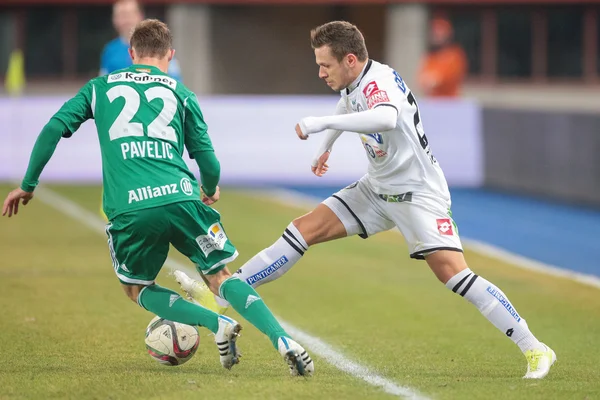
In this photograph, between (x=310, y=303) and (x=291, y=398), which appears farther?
(x=310, y=303)

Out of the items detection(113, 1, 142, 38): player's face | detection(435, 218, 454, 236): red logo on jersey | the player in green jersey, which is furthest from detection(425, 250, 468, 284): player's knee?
detection(113, 1, 142, 38): player's face

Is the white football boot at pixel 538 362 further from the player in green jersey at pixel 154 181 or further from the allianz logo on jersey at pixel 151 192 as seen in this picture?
the allianz logo on jersey at pixel 151 192

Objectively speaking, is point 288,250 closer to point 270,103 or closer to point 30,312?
point 30,312

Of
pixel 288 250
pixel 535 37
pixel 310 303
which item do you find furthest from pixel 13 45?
pixel 288 250

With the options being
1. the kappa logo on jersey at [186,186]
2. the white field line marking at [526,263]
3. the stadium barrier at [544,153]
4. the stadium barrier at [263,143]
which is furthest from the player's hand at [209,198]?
the stadium barrier at [263,143]

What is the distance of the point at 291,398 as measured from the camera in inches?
236

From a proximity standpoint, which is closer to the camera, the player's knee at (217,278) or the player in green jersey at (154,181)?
the player in green jersey at (154,181)

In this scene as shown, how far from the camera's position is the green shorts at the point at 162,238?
21.4 feet

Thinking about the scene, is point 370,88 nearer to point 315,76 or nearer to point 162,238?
point 162,238

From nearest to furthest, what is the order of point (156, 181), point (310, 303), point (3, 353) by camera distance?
point (156, 181)
point (3, 353)
point (310, 303)

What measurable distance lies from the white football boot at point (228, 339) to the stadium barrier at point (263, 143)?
1484 centimetres

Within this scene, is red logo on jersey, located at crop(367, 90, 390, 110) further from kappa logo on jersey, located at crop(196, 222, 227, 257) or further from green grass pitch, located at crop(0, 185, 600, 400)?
green grass pitch, located at crop(0, 185, 600, 400)

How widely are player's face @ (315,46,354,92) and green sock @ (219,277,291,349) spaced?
4.44ft

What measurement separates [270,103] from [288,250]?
15.0 metres
